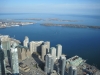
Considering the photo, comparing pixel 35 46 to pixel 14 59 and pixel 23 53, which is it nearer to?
pixel 23 53

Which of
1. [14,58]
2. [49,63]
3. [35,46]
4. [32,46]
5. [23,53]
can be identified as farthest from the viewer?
[35,46]

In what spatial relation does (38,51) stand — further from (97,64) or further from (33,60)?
(97,64)

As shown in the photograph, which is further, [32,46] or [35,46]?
[35,46]

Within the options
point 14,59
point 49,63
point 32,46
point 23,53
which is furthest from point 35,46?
point 14,59

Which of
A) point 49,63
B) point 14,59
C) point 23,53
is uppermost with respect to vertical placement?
point 14,59

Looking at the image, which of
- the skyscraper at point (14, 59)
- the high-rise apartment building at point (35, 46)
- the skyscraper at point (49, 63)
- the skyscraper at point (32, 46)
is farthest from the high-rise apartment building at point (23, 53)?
the skyscraper at point (14, 59)

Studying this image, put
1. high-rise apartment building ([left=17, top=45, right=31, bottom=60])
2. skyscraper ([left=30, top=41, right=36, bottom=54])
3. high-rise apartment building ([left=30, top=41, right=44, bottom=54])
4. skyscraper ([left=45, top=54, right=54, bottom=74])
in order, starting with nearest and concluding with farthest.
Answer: skyscraper ([left=45, top=54, right=54, bottom=74])
high-rise apartment building ([left=17, top=45, right=31, bottom=60])
skyscraper ([left=30, top=41, right=36, bottom=54])
high-rise apartment building ([left=30, top=41, right=44, bottom=54])

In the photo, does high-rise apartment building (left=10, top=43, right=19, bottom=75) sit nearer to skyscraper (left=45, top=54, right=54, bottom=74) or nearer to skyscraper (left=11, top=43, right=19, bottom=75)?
skyscraper (left=11, top=43, right=19, bottom=75)

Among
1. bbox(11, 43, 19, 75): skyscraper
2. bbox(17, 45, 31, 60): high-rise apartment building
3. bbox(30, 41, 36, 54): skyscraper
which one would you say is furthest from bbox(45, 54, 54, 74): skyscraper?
bbox(30, 41, 36, 54): skyscraper

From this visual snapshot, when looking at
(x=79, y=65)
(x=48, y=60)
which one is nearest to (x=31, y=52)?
(x=48, y=60)

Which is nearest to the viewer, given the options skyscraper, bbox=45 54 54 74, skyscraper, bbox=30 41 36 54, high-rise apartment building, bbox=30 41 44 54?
skyscraper, bbox=45 54 54 74

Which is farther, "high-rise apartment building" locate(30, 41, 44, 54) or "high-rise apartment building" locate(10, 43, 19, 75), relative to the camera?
"high-rise apartment building" locate(30, 41, 44, 54)
